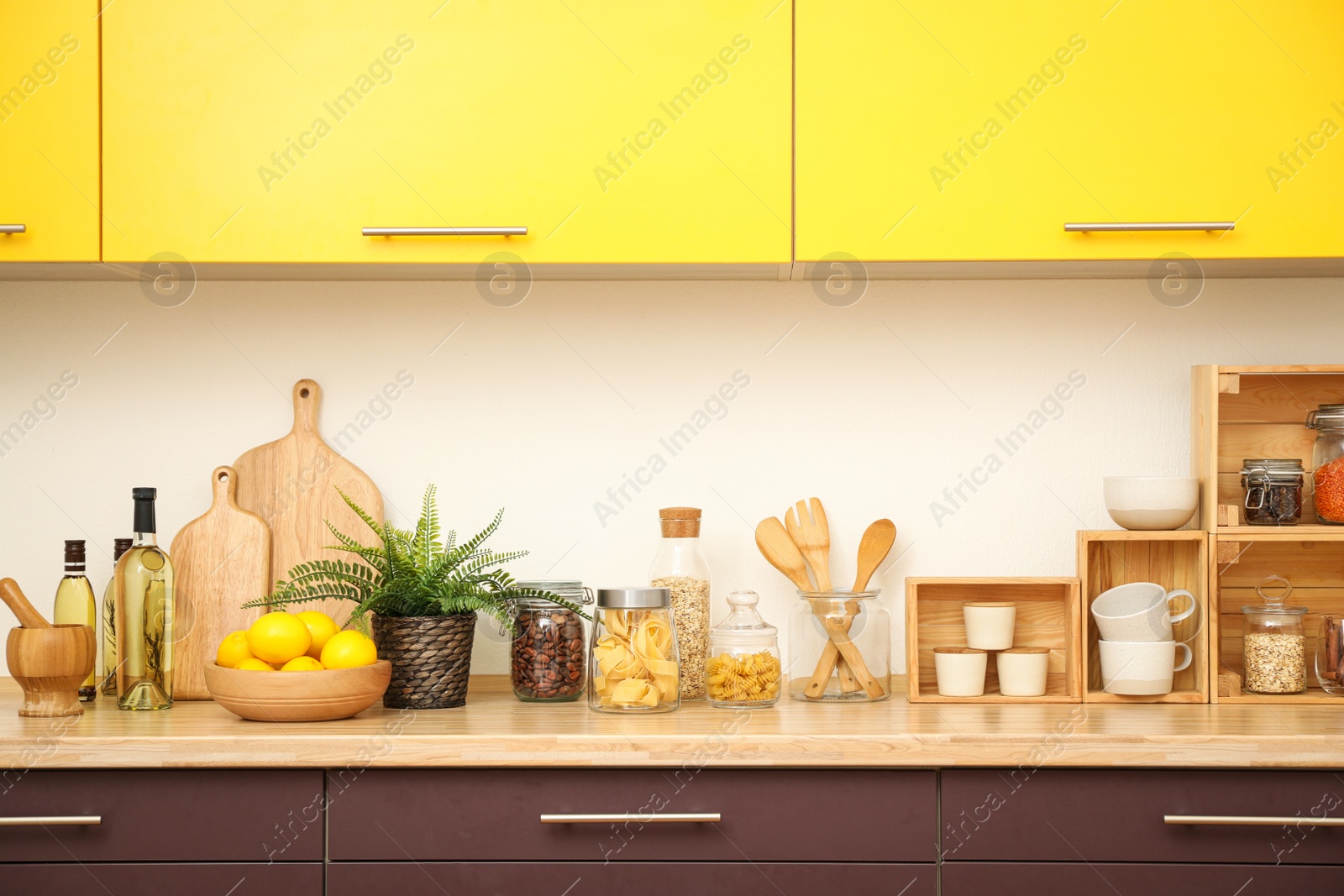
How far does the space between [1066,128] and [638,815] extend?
121 cm

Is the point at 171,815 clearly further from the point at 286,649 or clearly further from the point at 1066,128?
the point at 1066,128

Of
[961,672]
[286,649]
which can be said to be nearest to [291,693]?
[286,649]

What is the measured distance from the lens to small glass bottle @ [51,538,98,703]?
1.77 metres

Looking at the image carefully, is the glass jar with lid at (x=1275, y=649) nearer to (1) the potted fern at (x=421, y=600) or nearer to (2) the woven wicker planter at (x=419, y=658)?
(1) the potted fern at (x=421, y=600)

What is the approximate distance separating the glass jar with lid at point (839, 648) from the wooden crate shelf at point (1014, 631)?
6 cm

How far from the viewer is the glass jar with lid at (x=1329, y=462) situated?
1.74 meters

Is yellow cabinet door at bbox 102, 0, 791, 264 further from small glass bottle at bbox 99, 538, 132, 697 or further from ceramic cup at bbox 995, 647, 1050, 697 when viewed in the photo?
ceramic cup at bbox 995, 647, 1050, 697

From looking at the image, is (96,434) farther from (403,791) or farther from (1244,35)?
(1244,35)

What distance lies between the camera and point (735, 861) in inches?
55.9

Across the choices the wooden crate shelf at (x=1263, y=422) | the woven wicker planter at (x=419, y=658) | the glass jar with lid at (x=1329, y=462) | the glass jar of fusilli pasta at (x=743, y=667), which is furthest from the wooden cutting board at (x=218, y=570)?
the glass jar with lid at (x=1329, y=462)

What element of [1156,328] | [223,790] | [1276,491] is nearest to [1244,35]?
[1156,328]

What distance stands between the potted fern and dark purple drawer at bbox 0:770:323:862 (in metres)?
0.27

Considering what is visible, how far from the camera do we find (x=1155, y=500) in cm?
174

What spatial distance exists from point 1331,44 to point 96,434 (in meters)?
2.23
